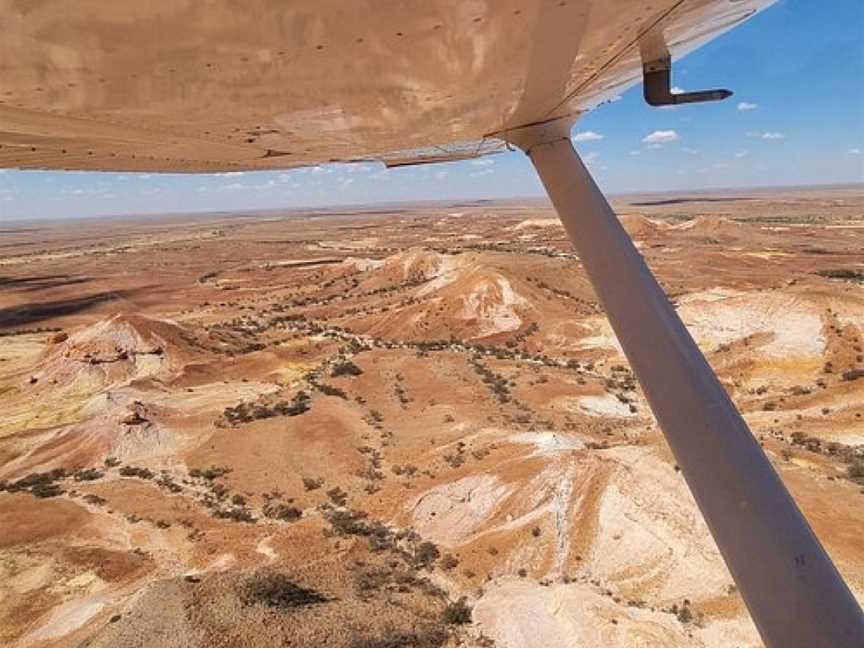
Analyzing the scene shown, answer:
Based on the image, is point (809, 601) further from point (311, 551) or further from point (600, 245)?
point (311, 551)

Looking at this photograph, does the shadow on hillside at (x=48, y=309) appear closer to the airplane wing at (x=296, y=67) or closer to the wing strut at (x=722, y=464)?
the airplane wing at (x=296, y=67)

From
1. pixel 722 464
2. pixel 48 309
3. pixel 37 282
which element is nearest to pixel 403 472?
pixel 722 464

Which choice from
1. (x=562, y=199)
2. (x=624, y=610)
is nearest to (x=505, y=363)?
(x=624, y=610)

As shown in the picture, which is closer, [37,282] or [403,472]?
[403,472]

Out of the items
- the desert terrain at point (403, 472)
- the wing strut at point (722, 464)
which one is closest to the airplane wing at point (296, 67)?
the wing strut at point (722, 464)

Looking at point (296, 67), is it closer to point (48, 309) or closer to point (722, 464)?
point (722, 464)
